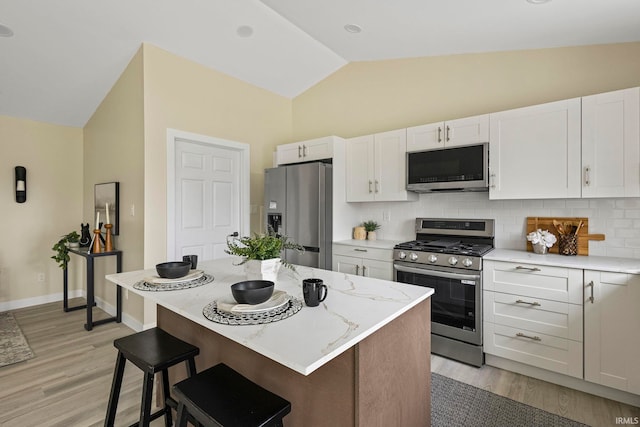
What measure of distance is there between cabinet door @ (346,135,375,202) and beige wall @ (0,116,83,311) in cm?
384

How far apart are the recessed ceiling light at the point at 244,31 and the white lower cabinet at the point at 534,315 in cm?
313

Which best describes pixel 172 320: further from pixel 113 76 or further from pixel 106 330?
pixel 113 76

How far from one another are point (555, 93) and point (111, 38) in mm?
4085

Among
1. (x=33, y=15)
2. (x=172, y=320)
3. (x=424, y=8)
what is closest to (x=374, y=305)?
(x=172, y=320)

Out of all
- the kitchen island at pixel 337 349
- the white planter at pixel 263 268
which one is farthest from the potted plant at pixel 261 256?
the kitchen island at pixel 337 349

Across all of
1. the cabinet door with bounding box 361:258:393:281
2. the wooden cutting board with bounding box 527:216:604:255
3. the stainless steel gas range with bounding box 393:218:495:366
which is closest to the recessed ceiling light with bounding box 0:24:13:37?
the cabinet door with bounding box 361:258:393:281

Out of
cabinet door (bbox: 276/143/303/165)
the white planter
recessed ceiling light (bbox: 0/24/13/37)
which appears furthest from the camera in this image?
cabinet door (bbox: 276/143/303/165)

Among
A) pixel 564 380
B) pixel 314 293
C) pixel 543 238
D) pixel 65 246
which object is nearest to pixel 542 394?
pixel 564 380

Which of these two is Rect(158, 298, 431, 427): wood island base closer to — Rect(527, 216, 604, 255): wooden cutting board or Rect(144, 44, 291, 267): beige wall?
Rect(527, 216, 604, 255): wooden cutting board

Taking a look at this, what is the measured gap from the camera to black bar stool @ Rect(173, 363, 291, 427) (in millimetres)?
1081

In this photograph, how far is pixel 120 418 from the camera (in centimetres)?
202

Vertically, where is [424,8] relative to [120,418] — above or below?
above

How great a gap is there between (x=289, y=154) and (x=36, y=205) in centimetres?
337

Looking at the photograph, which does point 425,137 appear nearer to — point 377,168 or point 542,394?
point 377,168
